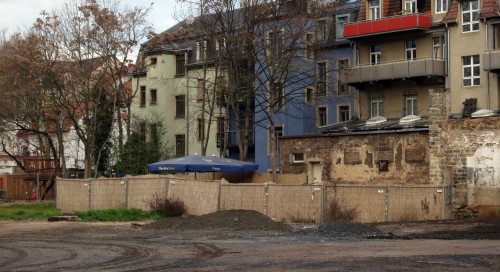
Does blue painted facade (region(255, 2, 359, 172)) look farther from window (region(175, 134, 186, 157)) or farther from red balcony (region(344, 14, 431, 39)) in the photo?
window (region(175, 134, 186, 157))

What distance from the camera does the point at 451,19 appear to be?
5762 cm

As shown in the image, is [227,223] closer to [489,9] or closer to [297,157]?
[297,157]

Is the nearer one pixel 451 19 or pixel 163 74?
pixel 451 19

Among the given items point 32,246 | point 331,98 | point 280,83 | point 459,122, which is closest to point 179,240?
point 32,246

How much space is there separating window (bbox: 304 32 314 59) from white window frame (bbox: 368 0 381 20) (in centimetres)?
482

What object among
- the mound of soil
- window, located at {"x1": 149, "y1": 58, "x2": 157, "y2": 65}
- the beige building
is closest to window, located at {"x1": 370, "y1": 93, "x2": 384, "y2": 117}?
the beige building

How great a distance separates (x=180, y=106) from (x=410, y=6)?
74.6ft

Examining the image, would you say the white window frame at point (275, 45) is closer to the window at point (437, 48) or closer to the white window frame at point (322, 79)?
the white window frame at point (322, 79)

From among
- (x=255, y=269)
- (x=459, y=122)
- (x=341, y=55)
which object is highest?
(x=341, y=55)

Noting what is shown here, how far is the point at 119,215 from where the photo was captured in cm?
4106

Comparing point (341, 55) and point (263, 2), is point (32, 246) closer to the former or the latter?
point (263, 2)

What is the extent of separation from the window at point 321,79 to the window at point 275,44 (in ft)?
16.6

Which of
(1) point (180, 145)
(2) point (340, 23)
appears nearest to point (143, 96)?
(1) point (180, 145)

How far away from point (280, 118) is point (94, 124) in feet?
49.8
